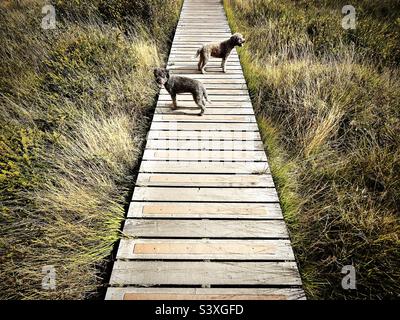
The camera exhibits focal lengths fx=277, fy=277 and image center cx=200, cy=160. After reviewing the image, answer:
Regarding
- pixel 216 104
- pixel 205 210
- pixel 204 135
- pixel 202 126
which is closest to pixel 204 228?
pixel 205 210

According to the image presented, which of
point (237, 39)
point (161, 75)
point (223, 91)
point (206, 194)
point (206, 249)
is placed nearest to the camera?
point (206, 249)

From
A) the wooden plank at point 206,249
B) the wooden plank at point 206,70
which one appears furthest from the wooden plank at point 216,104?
the wooden plank at point 206,249

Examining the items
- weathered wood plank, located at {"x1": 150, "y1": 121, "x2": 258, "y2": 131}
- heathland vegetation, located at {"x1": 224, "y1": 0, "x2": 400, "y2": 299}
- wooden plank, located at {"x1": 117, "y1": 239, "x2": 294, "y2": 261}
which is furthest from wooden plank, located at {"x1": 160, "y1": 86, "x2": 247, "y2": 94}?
wooden plank, located at {"x1": 117, "y1": 239, "x2": 294, "y2": 261}

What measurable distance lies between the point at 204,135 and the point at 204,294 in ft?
7.18

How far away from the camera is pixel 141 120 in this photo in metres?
4.27

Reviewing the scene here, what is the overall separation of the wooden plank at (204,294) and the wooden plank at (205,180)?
1.17 meters

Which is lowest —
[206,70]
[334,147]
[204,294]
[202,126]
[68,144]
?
[334,147]

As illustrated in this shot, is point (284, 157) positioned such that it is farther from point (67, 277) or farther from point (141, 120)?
point (67, 277)

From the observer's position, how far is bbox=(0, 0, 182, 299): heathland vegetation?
230 centimetres

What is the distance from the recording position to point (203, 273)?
87.2 inches

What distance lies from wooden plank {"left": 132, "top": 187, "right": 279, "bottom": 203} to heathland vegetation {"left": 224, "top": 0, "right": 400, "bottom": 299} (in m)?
0.22

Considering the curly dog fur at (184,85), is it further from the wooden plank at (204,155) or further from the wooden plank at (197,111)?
the wooden plank at (204,155)

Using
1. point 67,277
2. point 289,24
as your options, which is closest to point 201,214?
point 67,277

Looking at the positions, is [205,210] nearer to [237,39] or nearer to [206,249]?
[206,249]
